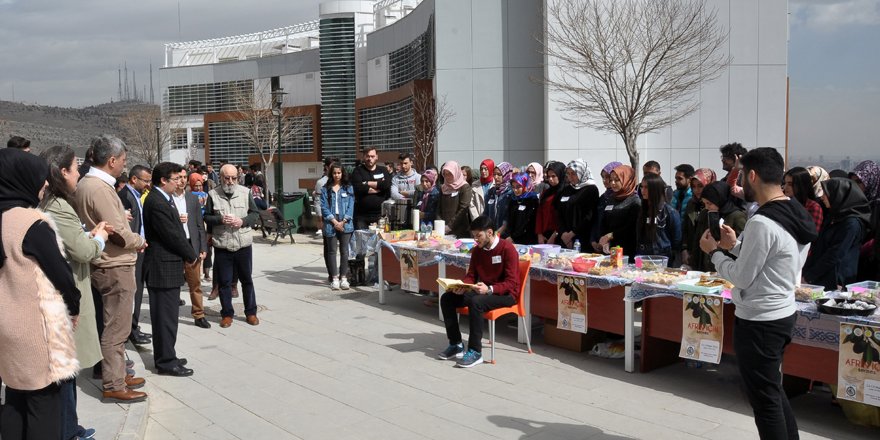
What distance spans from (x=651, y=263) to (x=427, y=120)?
17.8 m

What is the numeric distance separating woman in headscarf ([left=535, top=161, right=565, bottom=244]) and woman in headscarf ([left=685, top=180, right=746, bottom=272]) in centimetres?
183

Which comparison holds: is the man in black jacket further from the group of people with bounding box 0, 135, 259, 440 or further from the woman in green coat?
the woman in green coat

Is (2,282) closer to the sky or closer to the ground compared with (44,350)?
closer to the sky

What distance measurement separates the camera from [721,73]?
66.3 feet

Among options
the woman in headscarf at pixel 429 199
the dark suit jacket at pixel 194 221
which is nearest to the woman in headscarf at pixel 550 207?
the woman in headscarf at pixel 429 199

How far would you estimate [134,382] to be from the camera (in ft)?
19.7

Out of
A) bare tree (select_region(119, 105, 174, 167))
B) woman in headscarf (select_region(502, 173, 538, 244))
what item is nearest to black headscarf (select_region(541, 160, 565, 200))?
woman in headscarf (select_region(502, 173, 538, 244))

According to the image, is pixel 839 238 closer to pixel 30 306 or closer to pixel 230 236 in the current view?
pixel 30 306

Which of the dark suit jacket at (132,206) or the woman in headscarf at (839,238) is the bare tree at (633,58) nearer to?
the woman in headscarf at (839,238)

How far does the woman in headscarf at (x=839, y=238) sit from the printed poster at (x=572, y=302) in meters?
1.96

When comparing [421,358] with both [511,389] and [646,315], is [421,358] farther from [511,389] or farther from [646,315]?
[646,315]

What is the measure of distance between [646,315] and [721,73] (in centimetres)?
1580

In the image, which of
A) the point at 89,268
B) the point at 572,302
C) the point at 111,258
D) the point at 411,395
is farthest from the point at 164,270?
the point at 572,302

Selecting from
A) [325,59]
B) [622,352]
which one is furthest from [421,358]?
[325,59]
